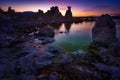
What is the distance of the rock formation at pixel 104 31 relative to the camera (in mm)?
33594

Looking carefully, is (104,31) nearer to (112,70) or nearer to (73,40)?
(73,40)

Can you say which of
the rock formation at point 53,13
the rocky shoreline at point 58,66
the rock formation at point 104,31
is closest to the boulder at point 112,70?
the rocky shoreline at point 58,66

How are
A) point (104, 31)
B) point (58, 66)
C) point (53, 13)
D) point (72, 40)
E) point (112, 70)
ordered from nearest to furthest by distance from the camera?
point (112, 70) < point (58, 66) < point (104, 31) < point (72, 40) < point (53, 13)

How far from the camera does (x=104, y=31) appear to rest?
113 feet

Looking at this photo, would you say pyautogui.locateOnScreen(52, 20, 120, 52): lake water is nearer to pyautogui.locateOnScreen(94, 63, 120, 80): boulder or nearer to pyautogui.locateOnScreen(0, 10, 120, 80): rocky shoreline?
pyautogui.locateOnScreen(0, 10, 120, 80): rocky shoreline

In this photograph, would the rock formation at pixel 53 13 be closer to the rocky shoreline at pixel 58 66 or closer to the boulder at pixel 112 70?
A: the rocky shoreline at pixel 58 66

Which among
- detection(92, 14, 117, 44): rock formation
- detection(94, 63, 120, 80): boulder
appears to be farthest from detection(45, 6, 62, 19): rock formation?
detection(94, 63, 120, 80): boulder

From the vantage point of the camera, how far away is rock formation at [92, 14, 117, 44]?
110 ft

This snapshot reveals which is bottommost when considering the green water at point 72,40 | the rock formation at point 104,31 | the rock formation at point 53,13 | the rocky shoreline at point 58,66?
the green water at point 72,40

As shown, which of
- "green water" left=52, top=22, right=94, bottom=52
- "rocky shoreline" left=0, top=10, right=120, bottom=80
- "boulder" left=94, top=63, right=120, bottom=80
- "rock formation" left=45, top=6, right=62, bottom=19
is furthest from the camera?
"rock formation" left=45, top=6, right=62, bottom=19

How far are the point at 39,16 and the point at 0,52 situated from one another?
142970 mm

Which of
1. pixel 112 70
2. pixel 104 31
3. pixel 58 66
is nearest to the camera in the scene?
pixel 112 70

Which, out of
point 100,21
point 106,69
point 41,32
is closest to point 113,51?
point 106,69

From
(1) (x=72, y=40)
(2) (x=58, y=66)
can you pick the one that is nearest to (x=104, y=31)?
(1) (x=72, y=40)
